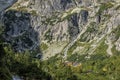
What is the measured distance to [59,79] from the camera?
18738 cm

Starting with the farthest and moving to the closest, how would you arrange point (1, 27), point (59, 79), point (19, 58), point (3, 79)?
point (59, 79) < point (19, 58) < point (3, 79) < point (1, 27)

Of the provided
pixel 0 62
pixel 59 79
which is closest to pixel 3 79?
pixel 0 62

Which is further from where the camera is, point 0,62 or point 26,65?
point 26,65

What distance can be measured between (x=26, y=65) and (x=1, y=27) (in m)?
76.8

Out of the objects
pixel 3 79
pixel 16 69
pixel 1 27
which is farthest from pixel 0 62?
pixel 16 69

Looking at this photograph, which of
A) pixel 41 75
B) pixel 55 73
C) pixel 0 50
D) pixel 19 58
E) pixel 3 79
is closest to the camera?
pixel 3 79

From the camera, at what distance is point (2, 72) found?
268ft

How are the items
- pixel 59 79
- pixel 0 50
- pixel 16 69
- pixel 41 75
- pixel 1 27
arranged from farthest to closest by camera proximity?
pixel 59 79, pixel 41 75, pixel 16 69, pixel 0 50, pixel 1 27

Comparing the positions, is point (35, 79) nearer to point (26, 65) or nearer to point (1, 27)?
point (26, 65)

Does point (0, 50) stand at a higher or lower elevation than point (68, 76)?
higher

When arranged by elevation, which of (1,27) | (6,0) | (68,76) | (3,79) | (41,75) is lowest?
(68,76)

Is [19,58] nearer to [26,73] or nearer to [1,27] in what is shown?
[26,73]

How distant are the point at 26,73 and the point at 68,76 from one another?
63642 mm

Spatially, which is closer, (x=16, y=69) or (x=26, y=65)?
(x=16, y=69)
